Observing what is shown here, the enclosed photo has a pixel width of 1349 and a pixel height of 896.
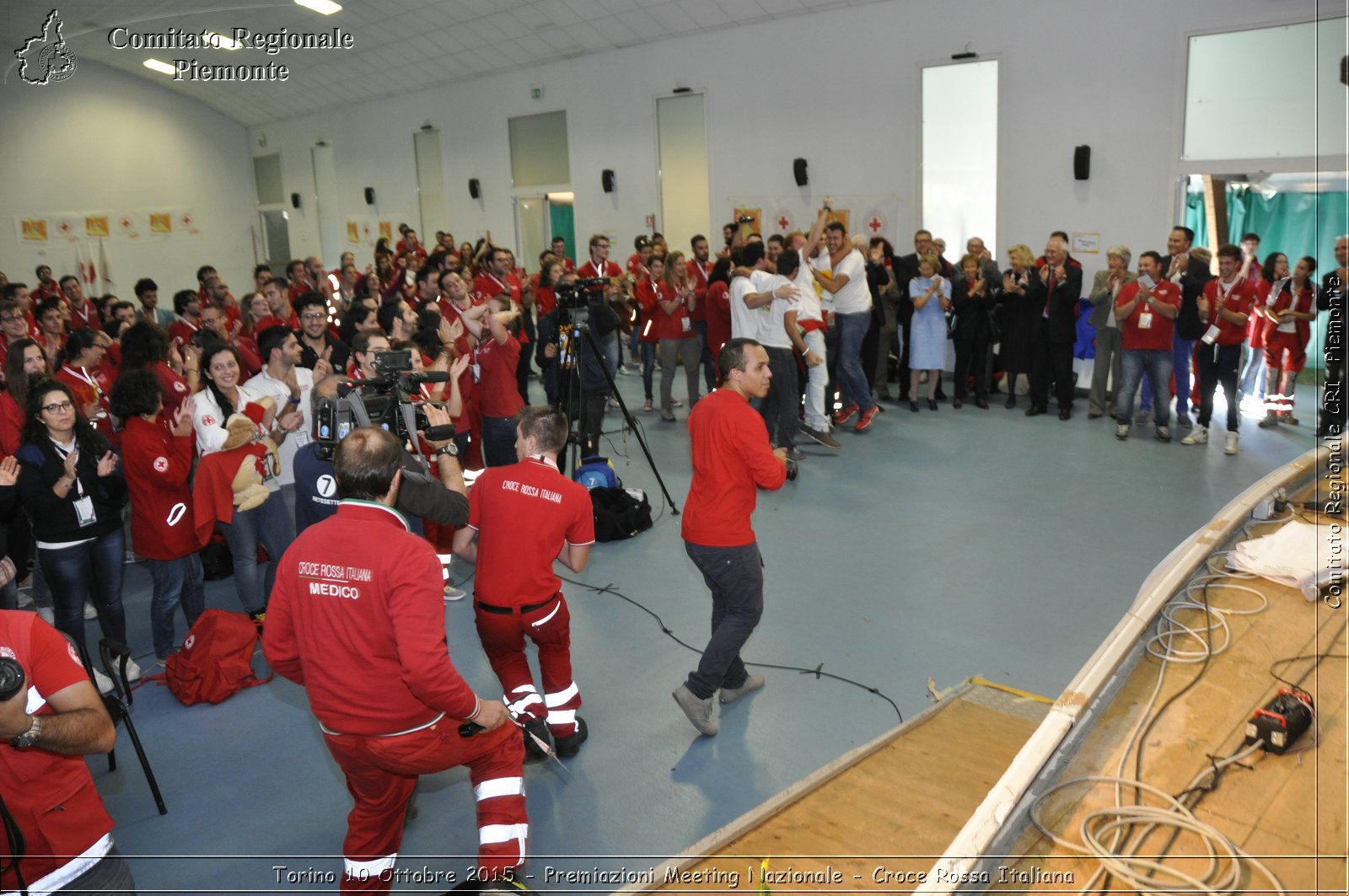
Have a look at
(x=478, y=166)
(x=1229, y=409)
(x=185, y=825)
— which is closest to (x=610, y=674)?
(x=185, y=825)

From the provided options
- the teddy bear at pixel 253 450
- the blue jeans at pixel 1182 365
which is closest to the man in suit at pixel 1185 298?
the blue jeans at pixel 1182 365

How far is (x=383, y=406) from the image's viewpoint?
387 centimetres

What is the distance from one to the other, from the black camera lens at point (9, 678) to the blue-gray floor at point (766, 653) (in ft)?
5.29

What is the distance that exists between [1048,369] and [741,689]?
21.2 ft

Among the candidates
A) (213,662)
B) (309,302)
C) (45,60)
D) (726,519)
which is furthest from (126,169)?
(726,519)

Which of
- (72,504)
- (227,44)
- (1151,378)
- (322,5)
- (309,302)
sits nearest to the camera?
(72,504)

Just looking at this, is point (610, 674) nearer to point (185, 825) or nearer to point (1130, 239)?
point (185, 825)

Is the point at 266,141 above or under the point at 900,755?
above

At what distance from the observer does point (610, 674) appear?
4.60 metres

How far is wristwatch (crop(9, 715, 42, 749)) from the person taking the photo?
205cm

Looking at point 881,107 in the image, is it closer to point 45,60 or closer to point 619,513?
point 619,513

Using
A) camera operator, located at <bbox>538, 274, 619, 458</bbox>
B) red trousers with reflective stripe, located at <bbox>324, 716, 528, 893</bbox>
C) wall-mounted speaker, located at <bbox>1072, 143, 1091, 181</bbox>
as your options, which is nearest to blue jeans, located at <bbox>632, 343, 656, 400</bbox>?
camera operator, located at <bbox>538, 274, 619, 458</bbox>

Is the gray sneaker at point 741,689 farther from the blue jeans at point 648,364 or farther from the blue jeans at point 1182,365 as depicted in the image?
the blue jeans at point 648,364

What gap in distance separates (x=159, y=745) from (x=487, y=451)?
284 centimetres
